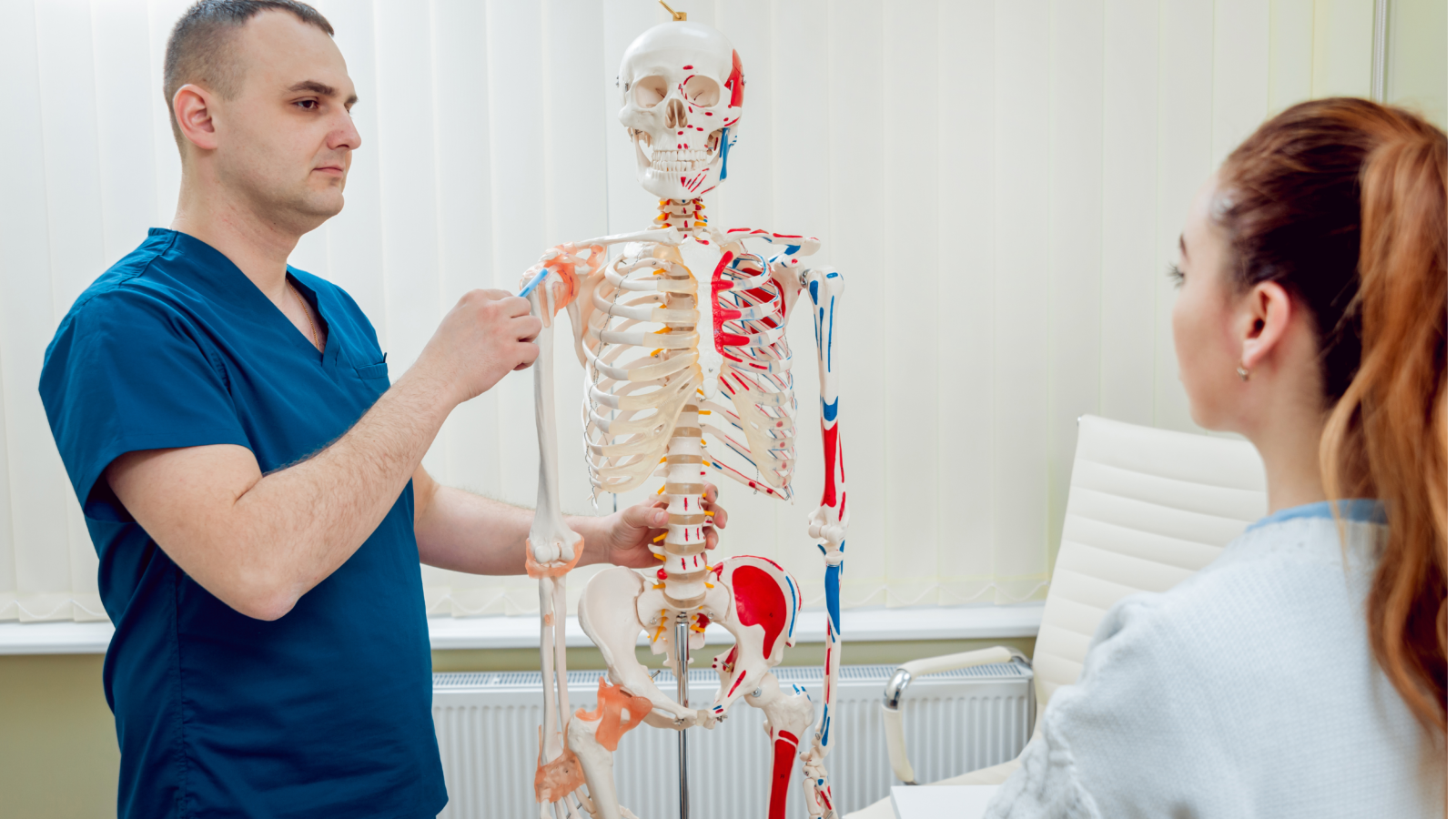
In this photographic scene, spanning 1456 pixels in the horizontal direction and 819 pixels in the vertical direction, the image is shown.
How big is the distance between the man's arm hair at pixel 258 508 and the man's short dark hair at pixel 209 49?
48 centimetres

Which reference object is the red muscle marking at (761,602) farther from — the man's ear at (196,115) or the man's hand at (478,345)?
the man's ear at (196,115)

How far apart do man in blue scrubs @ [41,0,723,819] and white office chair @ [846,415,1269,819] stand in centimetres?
107

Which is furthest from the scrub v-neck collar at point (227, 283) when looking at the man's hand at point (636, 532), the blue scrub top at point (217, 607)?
the man's hand at point (636, 532)

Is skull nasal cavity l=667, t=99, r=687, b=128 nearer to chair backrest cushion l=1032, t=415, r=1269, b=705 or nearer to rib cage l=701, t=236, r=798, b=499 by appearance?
rib cage l=701, t=236, r=798, b=499

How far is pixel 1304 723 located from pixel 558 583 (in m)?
0.96

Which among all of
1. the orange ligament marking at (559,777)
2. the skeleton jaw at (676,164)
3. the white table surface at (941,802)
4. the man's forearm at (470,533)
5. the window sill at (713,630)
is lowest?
the window sill at (713,630)

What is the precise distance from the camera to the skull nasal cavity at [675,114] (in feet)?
4.10

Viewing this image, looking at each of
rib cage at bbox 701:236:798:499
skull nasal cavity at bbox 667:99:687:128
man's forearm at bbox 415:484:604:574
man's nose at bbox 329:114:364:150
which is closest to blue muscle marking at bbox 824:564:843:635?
rib cage at bbox 701:236:798:499

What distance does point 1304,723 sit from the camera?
1.73 ft

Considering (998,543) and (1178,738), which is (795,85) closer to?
(998,543)

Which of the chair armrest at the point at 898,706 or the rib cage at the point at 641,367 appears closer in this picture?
the rib cage at the point at 641,367

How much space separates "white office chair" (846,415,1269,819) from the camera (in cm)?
183

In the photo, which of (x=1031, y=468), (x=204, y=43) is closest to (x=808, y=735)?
(x=1031, y=468)

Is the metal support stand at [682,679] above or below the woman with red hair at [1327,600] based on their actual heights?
below
